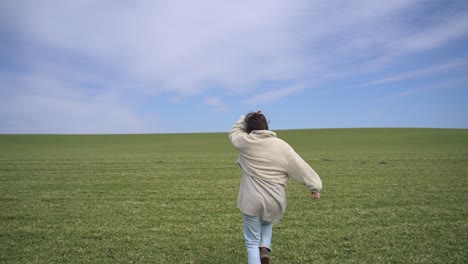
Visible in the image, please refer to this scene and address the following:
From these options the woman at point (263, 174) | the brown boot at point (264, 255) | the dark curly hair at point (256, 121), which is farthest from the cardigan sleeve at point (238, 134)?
the brown boot at point (264, 255)

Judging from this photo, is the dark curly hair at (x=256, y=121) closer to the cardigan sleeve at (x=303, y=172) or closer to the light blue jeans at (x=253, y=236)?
the cardigan sleeve at (x=303, y=172)

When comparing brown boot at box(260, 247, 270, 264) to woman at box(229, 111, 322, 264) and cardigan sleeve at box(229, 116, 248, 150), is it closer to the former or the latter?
woman at box(229, 111, 322, 264)

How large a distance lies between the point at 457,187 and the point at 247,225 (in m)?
14.0

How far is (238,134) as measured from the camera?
5.84 m

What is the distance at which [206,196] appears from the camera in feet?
47.5

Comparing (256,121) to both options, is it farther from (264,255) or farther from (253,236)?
(264,255)

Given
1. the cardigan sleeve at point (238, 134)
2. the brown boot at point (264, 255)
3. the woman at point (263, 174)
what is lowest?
the brown boot at point (264, 255)

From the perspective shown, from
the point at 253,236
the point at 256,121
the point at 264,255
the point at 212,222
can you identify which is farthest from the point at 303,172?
Result: the point at 212,222

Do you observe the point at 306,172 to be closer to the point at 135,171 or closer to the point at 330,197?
the point at 330,197

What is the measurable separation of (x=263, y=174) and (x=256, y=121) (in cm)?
81

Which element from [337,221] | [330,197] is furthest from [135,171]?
[337,221]

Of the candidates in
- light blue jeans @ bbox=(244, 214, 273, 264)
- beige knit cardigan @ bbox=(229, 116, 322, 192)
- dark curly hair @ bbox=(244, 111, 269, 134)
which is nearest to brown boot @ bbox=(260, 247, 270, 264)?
light blue jeans @ bbox=(244, 214, 273, 264)

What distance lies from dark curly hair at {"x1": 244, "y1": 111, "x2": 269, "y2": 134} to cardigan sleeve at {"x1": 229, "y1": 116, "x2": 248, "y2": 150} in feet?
0.46

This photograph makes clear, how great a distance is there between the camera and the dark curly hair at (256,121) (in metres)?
5.69
